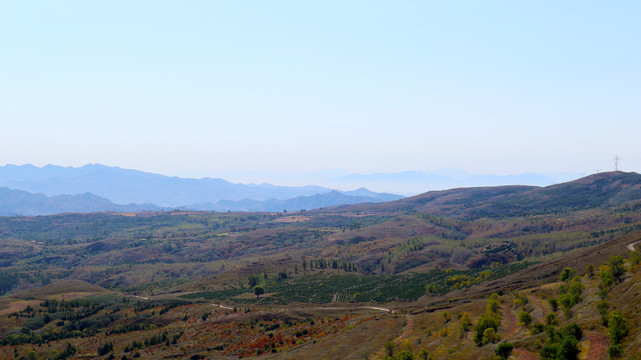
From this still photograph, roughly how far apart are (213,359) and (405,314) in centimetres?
3682

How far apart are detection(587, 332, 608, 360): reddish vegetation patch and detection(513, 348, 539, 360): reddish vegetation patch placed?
4700mm

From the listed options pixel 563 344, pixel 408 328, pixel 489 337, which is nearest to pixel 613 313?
pixel 563 344

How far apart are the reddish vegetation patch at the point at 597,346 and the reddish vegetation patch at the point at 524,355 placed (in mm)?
4700

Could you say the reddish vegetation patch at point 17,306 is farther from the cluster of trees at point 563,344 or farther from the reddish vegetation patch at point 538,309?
the cluster of trees at point 563,344

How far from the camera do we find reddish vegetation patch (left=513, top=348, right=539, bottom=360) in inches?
1560

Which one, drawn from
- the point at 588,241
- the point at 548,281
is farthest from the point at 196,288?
the point at 588,241

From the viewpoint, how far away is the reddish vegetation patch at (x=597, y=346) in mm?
35947

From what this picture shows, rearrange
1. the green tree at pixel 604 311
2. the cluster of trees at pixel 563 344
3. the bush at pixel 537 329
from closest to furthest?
the cluster of trees at pixel 563 344
the green tree at pixel 604 311
the bush at pixel 537 329

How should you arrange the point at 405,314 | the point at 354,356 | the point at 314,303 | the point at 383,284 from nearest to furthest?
the point at 354,356 < the point at 405,314 < the point at 314,303 < the point at 383,284

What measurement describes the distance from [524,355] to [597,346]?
613 cm

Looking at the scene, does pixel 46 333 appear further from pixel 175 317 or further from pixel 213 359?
pixel 213 359

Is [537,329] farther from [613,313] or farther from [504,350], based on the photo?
[613,313]

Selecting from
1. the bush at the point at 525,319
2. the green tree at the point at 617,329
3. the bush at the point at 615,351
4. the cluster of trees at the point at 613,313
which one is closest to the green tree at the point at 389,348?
the bush at the point at 525,319

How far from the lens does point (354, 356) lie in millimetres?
59625
